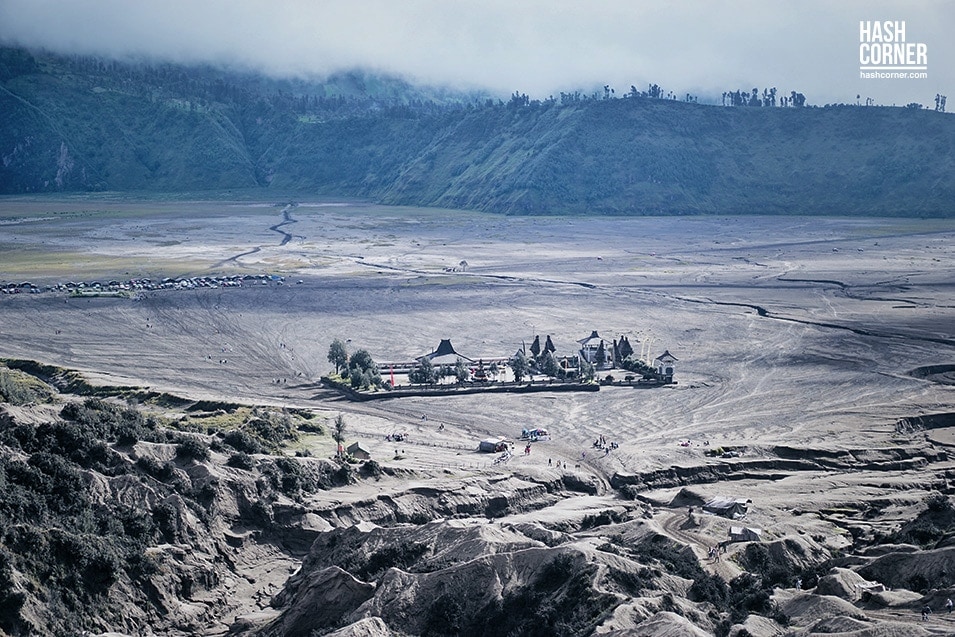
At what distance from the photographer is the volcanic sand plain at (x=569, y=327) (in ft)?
Result: 192

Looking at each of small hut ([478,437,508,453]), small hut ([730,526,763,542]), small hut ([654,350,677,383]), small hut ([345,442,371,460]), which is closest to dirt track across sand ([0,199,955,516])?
small hut ([478,437,508,453])

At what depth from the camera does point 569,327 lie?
9362cm

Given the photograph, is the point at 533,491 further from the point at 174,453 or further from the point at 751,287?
the point at 751,287

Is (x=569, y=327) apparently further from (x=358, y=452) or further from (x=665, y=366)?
(x=358, y=452)

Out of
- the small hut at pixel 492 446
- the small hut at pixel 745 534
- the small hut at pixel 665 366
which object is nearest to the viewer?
the small hut at pixel 745 534

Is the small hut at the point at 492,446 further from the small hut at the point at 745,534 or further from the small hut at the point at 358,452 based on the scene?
the small hut at the point at 745,534

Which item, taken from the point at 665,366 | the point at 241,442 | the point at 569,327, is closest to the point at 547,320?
the point at 569,327

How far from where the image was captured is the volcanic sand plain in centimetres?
5862

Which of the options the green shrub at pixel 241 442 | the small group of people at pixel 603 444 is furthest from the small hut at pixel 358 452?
the small group of people at pixel 603 444

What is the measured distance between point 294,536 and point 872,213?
557ft

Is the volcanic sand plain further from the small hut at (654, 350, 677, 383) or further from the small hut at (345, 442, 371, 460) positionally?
the small hut at (654, 350, 677, 383)

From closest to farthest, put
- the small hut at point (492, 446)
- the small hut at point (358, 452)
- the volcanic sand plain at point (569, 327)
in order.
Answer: the small hut at point (358, 452), the small hut at point (492, 446), the volcanic sand plain at point (569, 327)

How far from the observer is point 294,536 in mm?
43562

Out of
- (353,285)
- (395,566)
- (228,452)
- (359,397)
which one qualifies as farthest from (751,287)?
(395,566)
